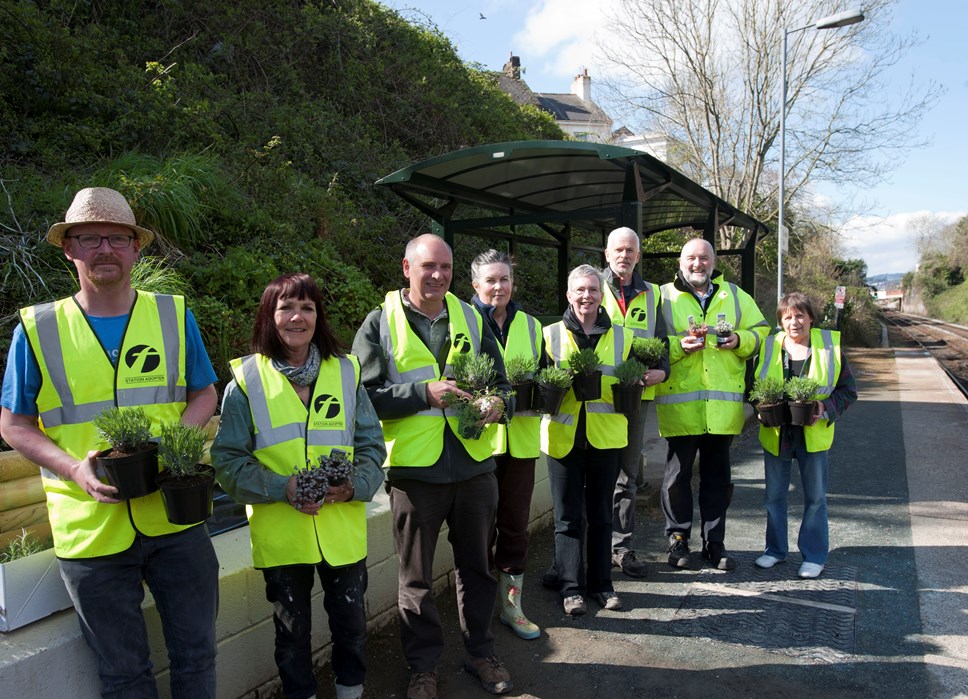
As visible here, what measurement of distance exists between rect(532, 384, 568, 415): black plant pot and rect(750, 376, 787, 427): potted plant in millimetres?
1586

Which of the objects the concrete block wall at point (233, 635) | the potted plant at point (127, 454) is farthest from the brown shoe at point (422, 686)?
the potted plant at point (127, 454)

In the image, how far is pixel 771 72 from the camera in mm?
20094

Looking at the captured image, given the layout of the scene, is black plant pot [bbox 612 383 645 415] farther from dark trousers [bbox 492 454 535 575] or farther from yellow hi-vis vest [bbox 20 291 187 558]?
yellow hi-vis vest [bbox 20 291 187 558]

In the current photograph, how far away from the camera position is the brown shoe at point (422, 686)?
3.17 m

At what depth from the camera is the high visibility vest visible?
4.62m

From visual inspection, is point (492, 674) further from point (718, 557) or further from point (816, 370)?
point (816, 370)

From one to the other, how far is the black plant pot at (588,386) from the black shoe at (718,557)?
172cm

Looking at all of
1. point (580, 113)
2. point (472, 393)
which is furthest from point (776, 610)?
point (580, 113)

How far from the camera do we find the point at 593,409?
4.11 m

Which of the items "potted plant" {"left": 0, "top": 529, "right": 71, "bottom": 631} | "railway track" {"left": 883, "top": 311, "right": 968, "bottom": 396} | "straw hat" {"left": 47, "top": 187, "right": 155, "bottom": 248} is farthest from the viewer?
"railway track" {"left": 883, "top": 311, "right": 968, "bottom": 396}

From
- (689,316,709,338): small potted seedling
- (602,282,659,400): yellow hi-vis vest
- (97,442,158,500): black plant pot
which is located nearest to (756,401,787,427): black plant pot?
(689,316,709,338): small potted seedling

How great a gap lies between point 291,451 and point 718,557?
11.0 feet

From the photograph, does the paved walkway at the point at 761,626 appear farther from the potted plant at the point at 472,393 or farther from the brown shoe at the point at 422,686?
the potted plant at the point at 472,393

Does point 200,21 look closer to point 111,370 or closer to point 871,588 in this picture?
point 111,370
